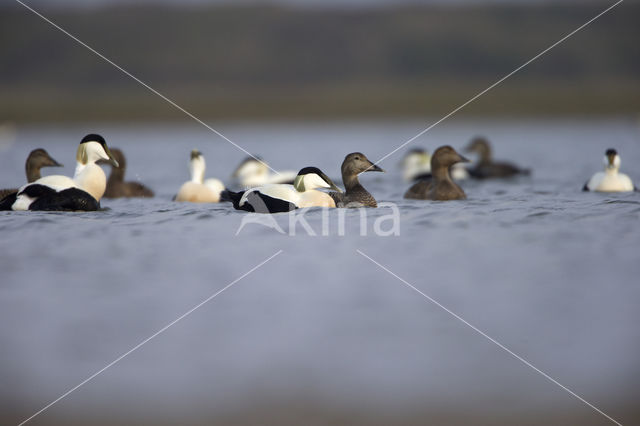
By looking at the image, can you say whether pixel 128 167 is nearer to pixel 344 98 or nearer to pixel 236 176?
pixel 236 176

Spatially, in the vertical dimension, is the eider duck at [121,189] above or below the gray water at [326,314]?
above

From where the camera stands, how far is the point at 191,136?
3403 cm

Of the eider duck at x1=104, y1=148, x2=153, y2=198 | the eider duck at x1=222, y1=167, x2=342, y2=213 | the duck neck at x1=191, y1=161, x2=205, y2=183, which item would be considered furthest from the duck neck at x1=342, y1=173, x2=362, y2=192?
the eider duck at x1=104, y1=148, x2=153, y2=198

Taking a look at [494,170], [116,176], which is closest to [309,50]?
[494,170]

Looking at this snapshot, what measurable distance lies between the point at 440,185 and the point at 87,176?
4644mm

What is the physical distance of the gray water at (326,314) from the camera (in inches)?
194

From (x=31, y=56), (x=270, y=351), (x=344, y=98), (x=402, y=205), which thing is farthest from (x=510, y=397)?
(x=31, y=56)

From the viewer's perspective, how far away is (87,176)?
10688 mm

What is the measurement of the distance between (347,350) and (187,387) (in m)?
1.09

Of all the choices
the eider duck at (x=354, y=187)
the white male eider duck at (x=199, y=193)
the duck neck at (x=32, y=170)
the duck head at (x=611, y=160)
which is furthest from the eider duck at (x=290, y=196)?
the duck head at (x=611, y=160)

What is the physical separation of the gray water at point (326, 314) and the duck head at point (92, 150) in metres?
0.76

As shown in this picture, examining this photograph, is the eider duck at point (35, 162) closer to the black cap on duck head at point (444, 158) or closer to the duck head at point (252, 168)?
the duck head at point (252, 168)

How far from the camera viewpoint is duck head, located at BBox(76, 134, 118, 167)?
35.8ft

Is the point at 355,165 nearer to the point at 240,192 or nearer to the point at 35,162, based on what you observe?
the point at 240,192
